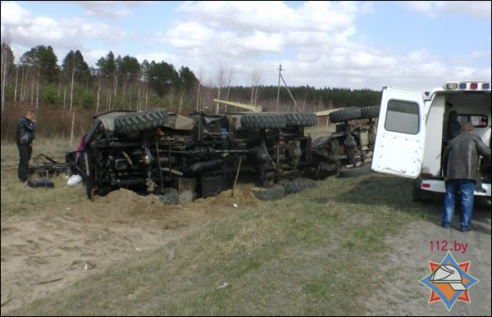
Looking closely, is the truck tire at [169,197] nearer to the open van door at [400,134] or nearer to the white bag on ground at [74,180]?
the white bag on ground at [74,180]

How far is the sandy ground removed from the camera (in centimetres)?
378

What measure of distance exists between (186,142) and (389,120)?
4.21 meters

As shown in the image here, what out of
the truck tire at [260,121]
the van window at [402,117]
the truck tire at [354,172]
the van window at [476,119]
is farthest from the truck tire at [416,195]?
the truck tire at [354,172]

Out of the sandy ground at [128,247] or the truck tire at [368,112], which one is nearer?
the sandy ground at [128,247]

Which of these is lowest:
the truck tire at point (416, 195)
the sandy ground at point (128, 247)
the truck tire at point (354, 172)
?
the sandy ground at point (128, 247)

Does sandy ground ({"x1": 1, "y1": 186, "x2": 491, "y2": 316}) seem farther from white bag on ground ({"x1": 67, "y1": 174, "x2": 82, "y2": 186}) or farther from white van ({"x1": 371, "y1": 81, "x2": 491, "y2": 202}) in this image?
white bag on ground ({"x1": 67, "y1": 174, "x2": 82, "y2": 186})

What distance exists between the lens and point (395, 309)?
3.57 m

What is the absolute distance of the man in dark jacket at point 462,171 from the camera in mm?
5652

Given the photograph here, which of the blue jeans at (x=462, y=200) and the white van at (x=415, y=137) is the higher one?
the white van at (x=415, y=137)

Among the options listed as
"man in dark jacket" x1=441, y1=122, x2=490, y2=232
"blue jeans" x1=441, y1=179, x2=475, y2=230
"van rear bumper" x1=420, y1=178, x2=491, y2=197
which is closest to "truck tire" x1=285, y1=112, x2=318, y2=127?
"van rear bumper" x1=420, y1=178, x2=491, y2=197

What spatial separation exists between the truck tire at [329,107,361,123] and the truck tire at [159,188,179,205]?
547 cm

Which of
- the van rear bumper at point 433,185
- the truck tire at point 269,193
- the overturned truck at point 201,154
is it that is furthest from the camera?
the truck tire at point 269,193

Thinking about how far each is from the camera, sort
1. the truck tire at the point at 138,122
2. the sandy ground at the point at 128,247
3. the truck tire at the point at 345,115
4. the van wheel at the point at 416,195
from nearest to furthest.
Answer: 1. the sandy ground at the point at 128,247
2. the van wheel at the point at 416,195
3. the truck tire at the point at 138,122
4. the truck tire at the point at 345,115

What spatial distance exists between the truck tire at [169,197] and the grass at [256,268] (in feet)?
7.83
